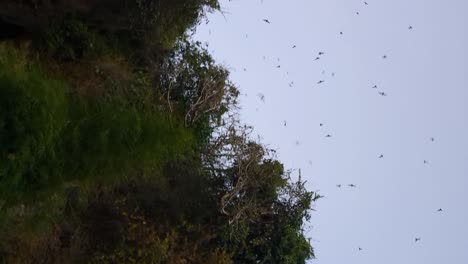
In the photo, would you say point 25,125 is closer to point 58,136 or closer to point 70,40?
point 58,136

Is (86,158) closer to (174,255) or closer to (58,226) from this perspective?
(58,226)

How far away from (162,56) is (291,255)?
5.55 meters

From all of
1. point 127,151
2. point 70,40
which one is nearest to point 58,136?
point 127,151

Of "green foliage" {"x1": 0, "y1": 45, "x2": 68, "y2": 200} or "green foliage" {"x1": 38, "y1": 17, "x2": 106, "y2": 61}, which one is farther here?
"green foliage" {"x1": 38, "y1": 17, "x2": 106, "y2": 61}

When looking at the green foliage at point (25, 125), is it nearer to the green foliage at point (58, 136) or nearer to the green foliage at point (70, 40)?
the green foliage at point (58, 136)

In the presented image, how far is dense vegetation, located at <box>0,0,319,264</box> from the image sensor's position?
7840 mm

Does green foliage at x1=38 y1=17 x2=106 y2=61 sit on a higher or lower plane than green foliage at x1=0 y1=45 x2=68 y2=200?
higher

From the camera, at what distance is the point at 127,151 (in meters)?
8.55

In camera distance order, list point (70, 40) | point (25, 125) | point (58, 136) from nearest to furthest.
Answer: point (25, 125) < point (58, 136) < point (70, 40)

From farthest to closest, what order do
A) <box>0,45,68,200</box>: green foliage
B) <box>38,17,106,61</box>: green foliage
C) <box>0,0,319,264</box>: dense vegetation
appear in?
<box>38,17,106,61</box>: green foliage → <box>0,0,319,264</box>: dense vegetation → <box>0,45,68,200</box>: green foliage

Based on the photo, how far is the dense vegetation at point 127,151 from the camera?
7840 mm

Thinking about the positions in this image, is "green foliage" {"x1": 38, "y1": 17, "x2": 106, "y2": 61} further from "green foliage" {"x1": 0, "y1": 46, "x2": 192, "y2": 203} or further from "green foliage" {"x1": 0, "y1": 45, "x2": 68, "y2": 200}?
"green foliage" {"x1": 0, "y1": 45, "x2": 68, "y2": 200}

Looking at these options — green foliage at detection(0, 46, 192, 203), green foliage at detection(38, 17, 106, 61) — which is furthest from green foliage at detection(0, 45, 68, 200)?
green foliage at detection(38, 17, 106, 61)

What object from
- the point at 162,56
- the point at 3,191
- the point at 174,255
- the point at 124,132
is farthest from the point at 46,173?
the point at 162,56
